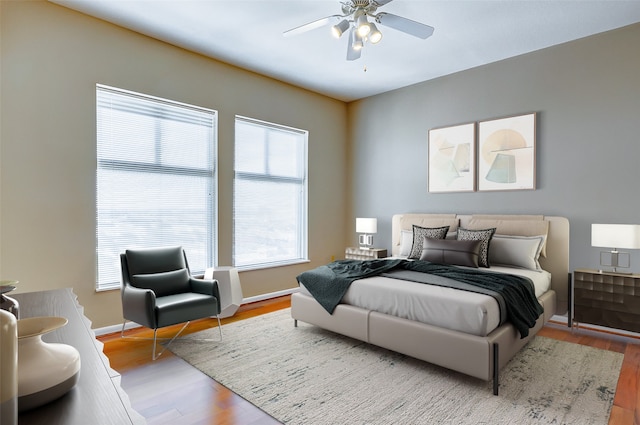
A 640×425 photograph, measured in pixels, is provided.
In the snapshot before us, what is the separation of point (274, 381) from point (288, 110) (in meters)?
3.75

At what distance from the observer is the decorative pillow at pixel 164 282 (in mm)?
3232

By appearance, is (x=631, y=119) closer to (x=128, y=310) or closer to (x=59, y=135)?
(x=128, y=310)

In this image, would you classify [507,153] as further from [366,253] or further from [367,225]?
[366,253]

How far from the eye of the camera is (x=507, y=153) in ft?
13.9

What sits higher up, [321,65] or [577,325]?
[321,65]

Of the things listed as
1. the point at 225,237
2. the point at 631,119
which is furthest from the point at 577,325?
the point at 225,237

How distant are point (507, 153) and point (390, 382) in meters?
3.13

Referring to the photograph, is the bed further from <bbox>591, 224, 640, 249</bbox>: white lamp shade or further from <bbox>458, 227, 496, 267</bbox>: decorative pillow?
<bbox>591, 224, 640, 249</bbox>: white lamp shade

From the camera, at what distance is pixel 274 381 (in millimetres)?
2547

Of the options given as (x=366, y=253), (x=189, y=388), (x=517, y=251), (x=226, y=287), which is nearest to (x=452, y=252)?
(x=517, y=251)

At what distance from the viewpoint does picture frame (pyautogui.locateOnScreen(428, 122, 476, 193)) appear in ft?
14.9

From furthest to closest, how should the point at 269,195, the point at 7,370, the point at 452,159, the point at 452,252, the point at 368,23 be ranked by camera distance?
the point at 269,195
the point at 452,159
the point at 452,252
the point at 368,23
the point at 7,370

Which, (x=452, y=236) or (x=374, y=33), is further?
(x=452, y=236)

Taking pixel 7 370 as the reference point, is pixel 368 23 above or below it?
above
